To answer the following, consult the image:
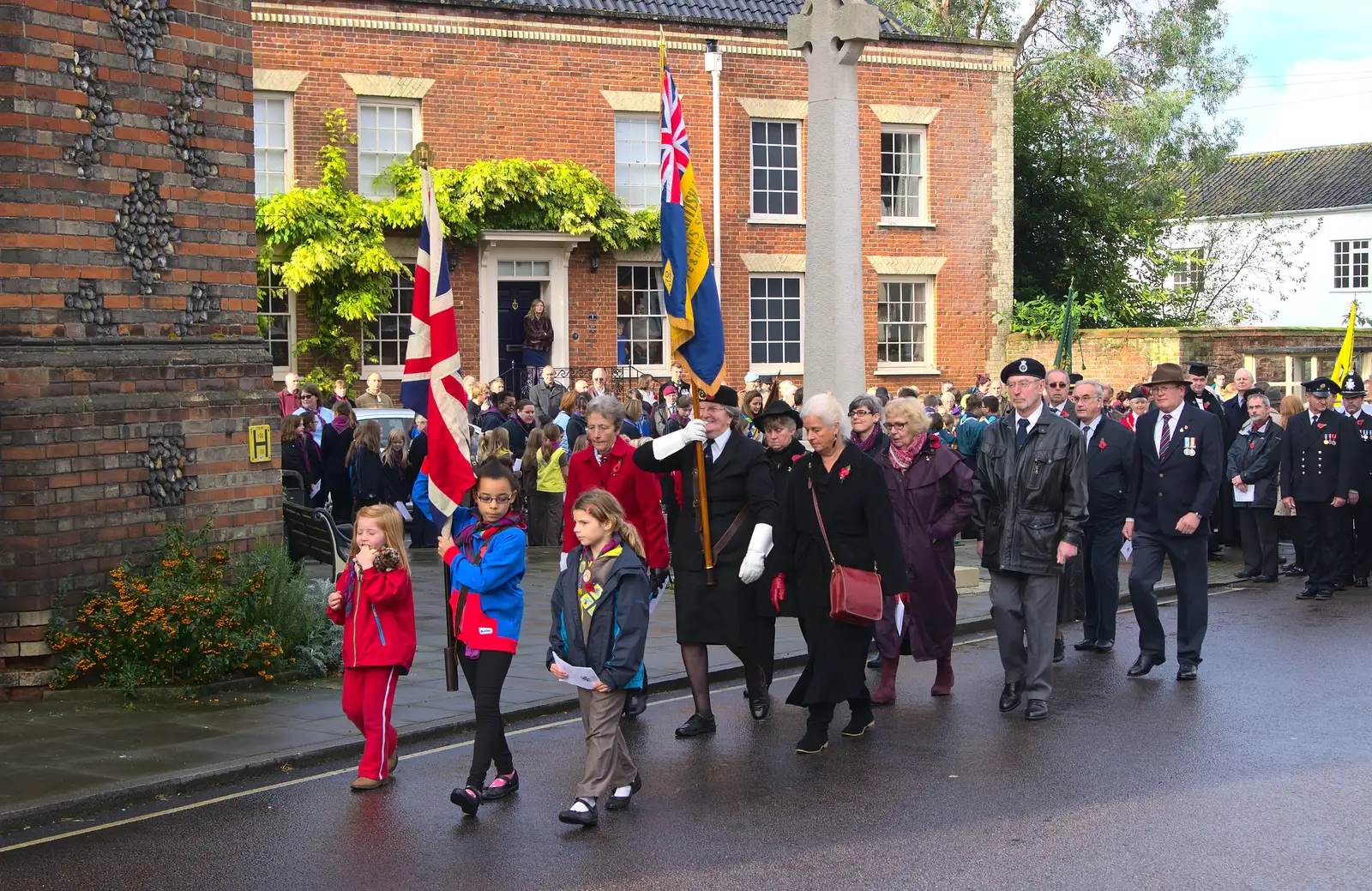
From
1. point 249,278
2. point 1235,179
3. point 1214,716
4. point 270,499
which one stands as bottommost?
point 1214,716

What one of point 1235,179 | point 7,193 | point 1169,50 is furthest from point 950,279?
point 1235,179

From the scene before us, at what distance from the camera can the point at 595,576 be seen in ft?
23.0

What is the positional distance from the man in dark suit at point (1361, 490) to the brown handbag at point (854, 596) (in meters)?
8.95

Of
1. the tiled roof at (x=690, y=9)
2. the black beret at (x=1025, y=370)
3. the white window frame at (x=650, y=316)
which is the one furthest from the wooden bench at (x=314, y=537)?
the tiled roof at (x=690, y=9)

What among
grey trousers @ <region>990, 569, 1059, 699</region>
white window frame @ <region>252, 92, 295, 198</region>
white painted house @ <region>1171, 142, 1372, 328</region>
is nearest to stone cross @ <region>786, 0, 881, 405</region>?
grey trousers @ <region>990, 569, 1059, 699</region>

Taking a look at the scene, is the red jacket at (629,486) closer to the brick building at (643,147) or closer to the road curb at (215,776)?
the road curb at (215,776)

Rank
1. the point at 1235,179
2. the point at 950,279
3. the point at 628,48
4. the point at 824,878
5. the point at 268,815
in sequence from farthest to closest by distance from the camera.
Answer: the point at 1235,179, the point at 950,279, the point at 628,48, the point at 268,815, the point at 824,878

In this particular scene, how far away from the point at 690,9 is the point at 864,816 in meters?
22.8

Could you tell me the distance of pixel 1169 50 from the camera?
132 ft

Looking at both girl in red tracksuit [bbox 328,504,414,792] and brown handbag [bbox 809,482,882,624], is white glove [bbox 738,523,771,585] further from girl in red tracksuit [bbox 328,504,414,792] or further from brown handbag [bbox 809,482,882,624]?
girl in red tracksuit [bbox 328,504,414,792]

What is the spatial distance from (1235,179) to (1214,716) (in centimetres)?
5440

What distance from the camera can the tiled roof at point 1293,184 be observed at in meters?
55.1

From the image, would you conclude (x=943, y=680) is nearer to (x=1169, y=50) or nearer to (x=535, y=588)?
(x=535, y=588)

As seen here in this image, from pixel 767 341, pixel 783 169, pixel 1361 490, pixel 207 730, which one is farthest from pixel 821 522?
pixel 783 169
